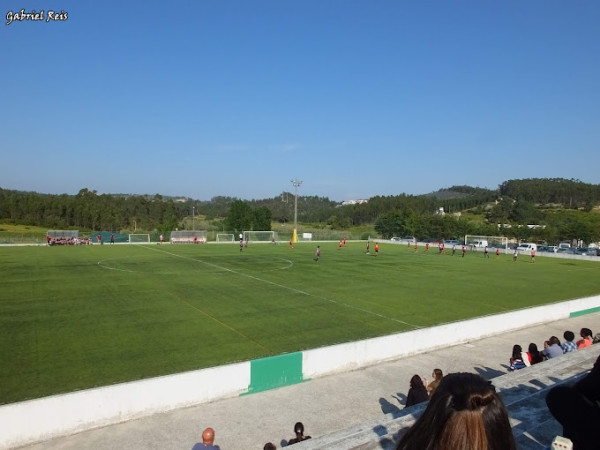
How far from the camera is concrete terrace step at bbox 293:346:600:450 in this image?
4340 mm

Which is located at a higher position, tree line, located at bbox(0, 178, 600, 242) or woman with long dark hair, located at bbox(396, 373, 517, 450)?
tree line, located at bbox(0, 178, 600, 242)

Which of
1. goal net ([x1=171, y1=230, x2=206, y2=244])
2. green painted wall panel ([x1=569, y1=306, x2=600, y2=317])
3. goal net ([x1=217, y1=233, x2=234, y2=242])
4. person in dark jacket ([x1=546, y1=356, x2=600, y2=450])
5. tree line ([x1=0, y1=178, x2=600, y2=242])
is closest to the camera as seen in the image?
person in dark jacket ([x1=546, y1=356, x2=600, y2=450])

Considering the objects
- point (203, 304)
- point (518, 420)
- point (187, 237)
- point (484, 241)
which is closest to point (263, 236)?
point (187, 237)

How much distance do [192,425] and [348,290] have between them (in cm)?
1647

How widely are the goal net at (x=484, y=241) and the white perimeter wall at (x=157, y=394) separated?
1939 inches

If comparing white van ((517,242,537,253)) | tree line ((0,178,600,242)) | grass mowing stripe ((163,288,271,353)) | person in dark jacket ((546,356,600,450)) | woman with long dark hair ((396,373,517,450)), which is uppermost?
tree line ((0,178,600,242))

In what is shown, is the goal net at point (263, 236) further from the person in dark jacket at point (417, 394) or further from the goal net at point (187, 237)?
the person in dark jacket at point (417, 394)

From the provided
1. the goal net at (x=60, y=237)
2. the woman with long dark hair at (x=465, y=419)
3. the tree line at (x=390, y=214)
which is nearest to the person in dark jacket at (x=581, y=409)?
the woman with long dark hair at (x=465, y=419)

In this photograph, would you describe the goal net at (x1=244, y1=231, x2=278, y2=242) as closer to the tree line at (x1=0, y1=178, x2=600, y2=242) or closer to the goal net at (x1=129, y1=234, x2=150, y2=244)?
the goal net at (x1=129, y1=234, x2=150, y2=244)

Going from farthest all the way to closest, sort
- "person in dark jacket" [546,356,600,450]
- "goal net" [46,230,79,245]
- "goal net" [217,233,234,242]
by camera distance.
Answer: "goal net" [217,233,234,242]
"goal net" [46,230,79,245]
"person in dark jacket" [546,356,600,450]

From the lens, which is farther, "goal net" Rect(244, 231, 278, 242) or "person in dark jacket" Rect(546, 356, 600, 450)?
"goal net" Rect(244, 231, 278, 242)

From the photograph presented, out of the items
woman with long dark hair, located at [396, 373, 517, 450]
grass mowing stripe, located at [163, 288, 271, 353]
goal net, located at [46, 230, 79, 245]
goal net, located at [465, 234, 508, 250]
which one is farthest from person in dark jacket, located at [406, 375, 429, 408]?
goal net, located at [465, 234, 508, 250]

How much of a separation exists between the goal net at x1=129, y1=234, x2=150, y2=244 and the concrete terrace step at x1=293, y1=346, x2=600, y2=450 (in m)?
51.4

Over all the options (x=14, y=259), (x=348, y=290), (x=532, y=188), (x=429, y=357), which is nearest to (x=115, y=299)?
(x=348, y=290)
